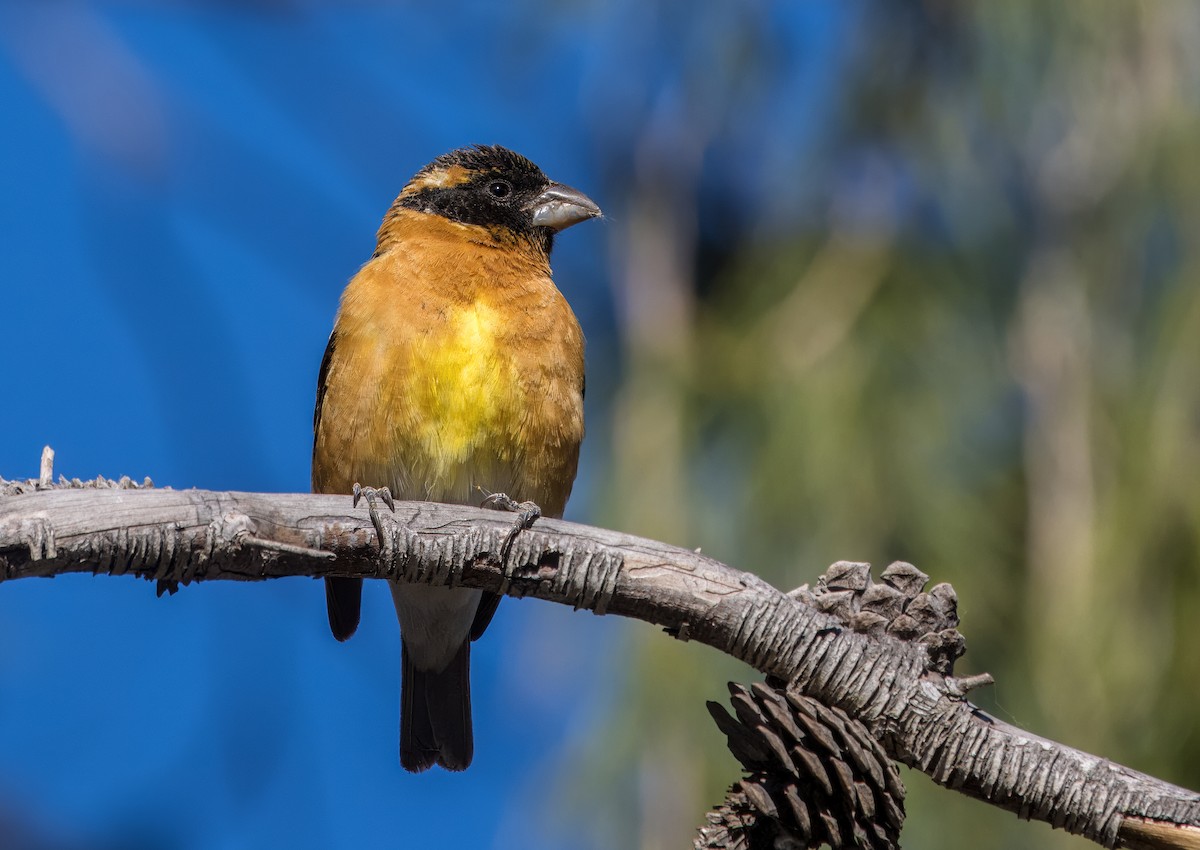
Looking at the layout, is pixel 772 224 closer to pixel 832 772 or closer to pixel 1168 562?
pixel 1168 562

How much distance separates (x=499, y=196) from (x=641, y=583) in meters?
2.89

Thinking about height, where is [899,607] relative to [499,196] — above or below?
below

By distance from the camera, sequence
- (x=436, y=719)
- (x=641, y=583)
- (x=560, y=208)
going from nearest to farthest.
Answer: (x=641, y=583)
(x=436, y=719)
(x=560, y=208)

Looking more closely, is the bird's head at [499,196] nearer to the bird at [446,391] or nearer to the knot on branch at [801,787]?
the bird at [446,391]

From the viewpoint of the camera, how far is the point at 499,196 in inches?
238

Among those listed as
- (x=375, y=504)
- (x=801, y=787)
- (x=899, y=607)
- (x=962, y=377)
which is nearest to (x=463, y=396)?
(x=375, y=504)

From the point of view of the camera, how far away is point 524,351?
16.6 feet

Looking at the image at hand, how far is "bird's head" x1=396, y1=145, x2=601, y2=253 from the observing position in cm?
595

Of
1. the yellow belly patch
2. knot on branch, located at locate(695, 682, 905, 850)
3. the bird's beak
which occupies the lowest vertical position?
knot on branch, located at locate(695, 682, 905, 850)

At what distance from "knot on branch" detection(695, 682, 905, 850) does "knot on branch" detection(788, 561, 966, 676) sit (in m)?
0.29

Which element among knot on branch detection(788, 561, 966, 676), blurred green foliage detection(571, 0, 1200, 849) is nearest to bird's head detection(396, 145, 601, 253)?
blurred green foliage detection(571, 0, 1200, 849)

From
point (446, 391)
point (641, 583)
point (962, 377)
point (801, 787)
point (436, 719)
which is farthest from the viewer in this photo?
point (962, 377)

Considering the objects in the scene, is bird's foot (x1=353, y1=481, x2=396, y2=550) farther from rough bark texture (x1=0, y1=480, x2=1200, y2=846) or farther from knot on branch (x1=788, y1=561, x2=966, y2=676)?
knot on branch (x1=788, y1=561, x2=966, y2=676)

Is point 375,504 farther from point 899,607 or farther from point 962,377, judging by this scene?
point 962,377
